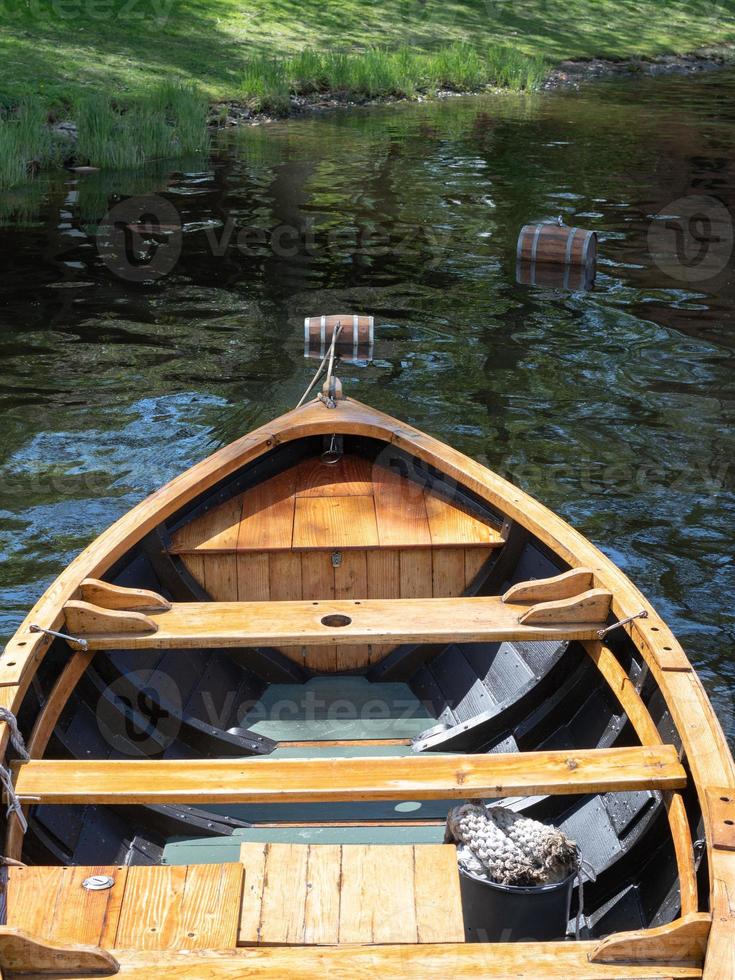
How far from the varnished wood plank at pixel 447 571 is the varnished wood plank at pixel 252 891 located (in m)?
2.27

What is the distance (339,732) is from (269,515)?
3.97ft

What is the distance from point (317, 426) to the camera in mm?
6074

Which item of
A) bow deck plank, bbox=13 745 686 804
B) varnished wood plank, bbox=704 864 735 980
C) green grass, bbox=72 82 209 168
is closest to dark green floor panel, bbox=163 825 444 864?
bow deck plank, bbox=13 745 686 804

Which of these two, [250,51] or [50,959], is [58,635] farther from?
[250,51]

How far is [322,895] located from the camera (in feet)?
11.2

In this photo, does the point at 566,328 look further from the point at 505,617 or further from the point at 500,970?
the point at 500,970

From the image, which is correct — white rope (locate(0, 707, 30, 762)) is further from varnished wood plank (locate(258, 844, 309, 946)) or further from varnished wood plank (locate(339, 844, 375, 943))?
varnished wood plank (locate(339, 844, 375, 943))

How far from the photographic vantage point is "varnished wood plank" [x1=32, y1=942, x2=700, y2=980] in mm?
2924

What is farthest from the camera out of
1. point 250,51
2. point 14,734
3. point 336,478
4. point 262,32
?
point 262,32

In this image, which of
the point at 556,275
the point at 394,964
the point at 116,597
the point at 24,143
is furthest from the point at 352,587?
the point at 24,143

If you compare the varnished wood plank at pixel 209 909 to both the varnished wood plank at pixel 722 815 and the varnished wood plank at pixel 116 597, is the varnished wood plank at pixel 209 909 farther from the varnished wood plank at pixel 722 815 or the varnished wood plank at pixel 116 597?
the varnished wood plank at pixel 116 597

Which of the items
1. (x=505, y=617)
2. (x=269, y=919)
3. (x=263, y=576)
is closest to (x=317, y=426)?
(x=263, y=576)

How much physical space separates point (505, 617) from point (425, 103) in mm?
25062

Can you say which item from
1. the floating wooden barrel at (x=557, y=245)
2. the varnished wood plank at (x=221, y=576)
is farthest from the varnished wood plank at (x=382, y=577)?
the floating wooden barrel at (x=557, y=245)
